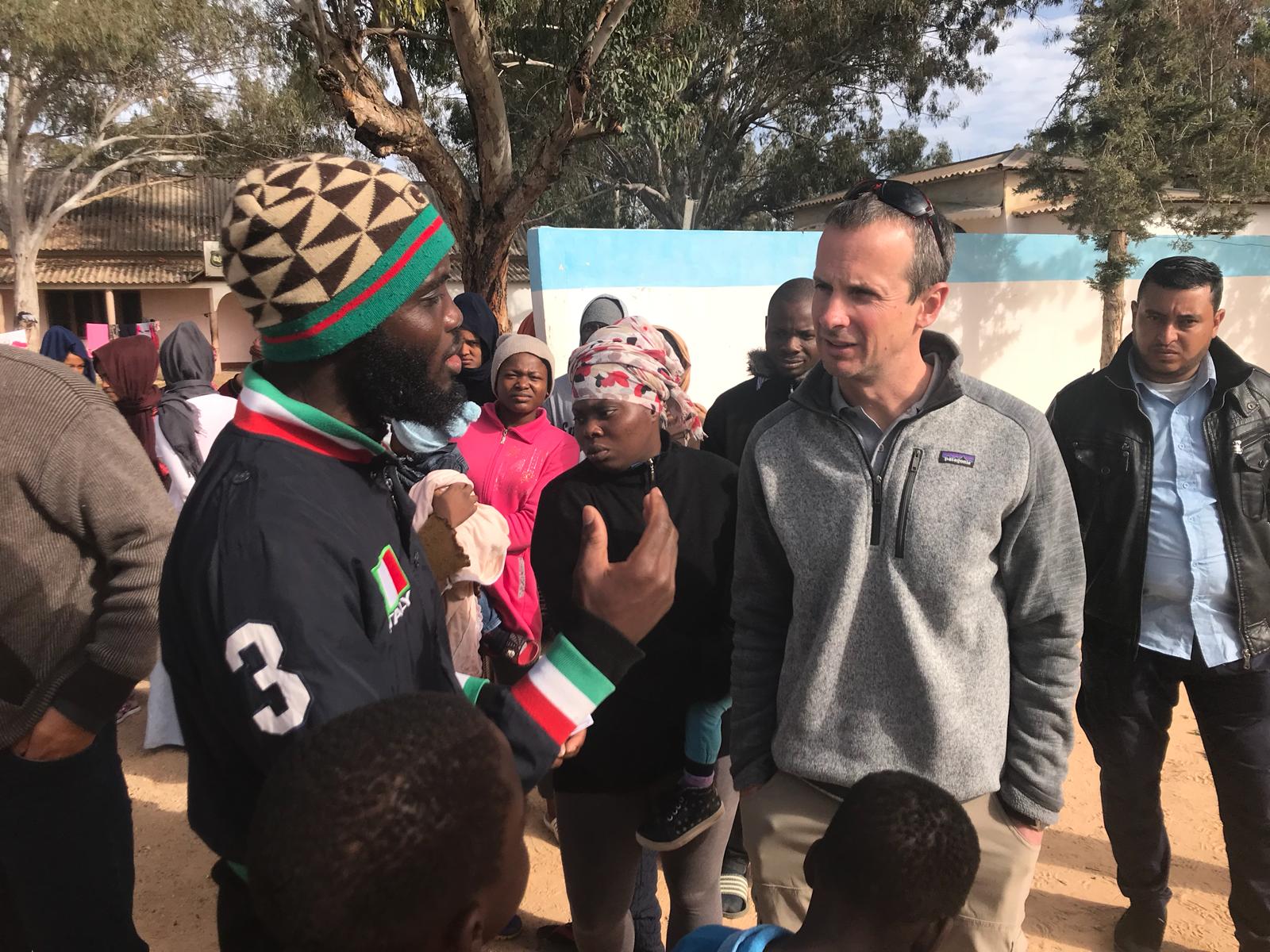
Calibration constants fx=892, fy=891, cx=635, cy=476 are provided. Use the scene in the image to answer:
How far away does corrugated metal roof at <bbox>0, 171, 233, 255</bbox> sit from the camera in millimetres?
24609

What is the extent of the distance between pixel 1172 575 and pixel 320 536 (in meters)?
2.50

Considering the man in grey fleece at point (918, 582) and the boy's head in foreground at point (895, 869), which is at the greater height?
the man in grey fleece at point (918, 582)

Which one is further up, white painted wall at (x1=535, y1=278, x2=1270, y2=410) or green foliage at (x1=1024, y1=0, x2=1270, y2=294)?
green foliage at (x1=1024, y1=0, x2=1270, y2=294)

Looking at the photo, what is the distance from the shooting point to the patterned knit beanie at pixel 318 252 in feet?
4.25

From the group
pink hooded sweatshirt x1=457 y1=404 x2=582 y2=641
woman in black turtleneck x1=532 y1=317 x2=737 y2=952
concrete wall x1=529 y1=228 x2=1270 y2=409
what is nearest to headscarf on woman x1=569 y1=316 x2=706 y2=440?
woman in black turtleneck x1=532 y1=317 x2=737 y2=952

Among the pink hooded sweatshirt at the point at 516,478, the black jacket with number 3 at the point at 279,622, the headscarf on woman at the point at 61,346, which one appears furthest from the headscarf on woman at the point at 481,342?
the headscarf on woman at the point at 61,346

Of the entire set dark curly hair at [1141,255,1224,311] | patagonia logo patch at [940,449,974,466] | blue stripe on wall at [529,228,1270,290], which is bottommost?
patagonia logo patch at [940,449,974,466]

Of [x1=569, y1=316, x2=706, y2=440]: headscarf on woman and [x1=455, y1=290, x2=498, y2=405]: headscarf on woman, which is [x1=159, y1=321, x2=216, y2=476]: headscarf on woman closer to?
[x1=455, y1=290, x2=498, y2=405]: headscarf on woman

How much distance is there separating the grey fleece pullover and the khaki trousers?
8 cm

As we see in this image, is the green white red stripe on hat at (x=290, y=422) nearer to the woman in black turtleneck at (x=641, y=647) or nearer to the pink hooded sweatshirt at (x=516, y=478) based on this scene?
the woman in black turtleneck at (x=641, y=647)

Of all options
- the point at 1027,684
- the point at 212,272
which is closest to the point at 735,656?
the point at 1027,684

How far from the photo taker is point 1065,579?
5.95ft

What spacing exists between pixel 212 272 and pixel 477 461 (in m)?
23.1

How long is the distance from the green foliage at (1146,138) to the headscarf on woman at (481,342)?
873 centimetres
